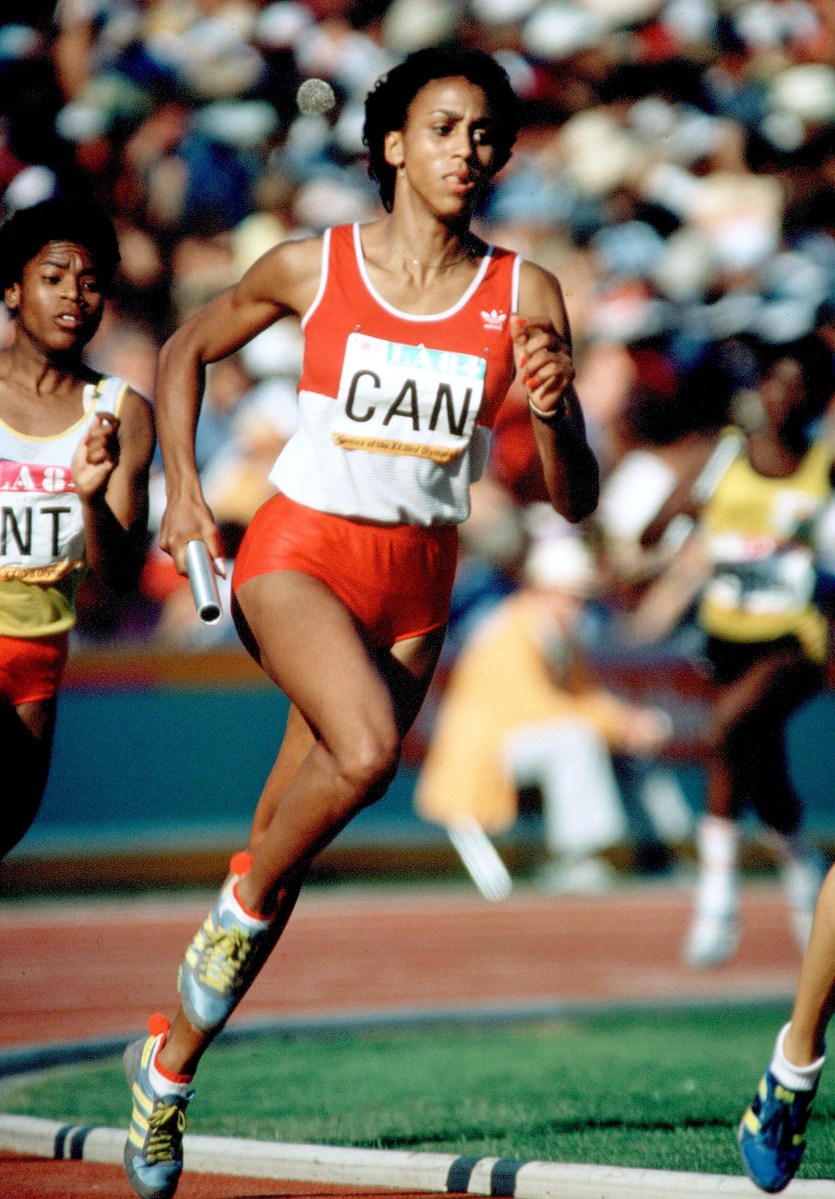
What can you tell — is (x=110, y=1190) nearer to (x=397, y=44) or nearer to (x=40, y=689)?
(x=40, y=689)

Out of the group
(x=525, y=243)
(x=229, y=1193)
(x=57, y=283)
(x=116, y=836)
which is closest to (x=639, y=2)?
(x=525, y=243)

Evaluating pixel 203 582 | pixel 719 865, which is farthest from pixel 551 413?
pixel 719 865

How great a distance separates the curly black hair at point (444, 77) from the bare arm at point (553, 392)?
354mm

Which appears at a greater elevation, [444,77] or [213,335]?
[444,77]

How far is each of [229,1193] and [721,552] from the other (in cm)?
520

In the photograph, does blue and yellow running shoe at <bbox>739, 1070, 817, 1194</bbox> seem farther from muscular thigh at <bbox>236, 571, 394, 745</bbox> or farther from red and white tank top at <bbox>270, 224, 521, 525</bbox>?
red and white tank top at <bbox>270, 224, 521, 525</bbox>

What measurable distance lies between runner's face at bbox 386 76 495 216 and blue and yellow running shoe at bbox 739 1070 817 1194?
217 cm

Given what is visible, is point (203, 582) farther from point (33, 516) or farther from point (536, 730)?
A: point (536, 730)

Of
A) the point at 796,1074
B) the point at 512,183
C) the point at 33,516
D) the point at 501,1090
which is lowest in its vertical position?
the point at 501,1090

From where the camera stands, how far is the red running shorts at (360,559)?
4.32 meters

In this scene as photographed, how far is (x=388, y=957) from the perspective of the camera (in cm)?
913

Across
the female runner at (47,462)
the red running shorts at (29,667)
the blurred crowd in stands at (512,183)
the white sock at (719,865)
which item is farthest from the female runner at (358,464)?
the blurred crowd in stands at (512,183)

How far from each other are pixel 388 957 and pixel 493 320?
5.43 meters

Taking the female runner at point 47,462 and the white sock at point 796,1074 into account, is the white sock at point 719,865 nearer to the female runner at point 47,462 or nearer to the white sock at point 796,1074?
the female runner at point 47,462
